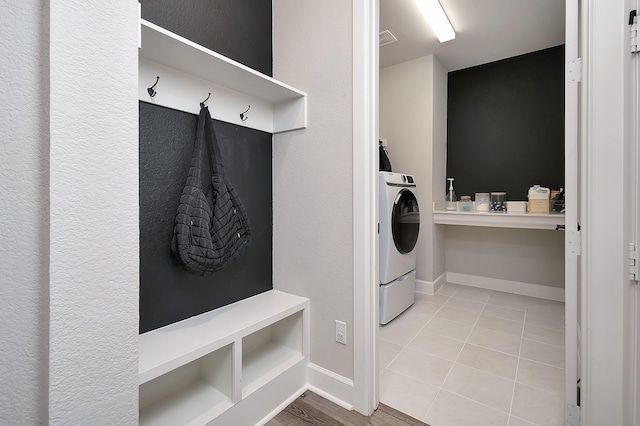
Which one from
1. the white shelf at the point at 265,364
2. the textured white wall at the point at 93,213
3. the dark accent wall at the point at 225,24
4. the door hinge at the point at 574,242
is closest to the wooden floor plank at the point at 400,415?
the white shelf at the point at 265,364

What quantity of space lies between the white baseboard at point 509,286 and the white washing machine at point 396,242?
A: 1.03 metres

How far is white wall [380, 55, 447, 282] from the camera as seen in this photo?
3.05 meters

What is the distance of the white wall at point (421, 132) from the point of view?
3.05 m

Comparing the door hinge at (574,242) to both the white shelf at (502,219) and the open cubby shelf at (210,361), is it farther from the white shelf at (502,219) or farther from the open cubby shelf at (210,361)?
the white shelf at (502,219)

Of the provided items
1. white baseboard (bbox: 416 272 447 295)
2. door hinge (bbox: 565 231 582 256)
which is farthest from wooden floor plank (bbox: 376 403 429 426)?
white baseboard (bbox: 416 272 447 295)

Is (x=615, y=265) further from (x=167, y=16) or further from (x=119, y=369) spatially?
(x=167, y=16)

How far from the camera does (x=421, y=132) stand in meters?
3.09

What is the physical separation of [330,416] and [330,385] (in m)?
0.15

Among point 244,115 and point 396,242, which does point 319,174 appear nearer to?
point 244,115

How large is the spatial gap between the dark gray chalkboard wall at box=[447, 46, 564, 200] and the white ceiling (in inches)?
6.6

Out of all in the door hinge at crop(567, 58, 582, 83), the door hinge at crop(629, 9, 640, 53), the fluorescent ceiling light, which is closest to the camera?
the door hinge at crop(629, 9, 640, 53)

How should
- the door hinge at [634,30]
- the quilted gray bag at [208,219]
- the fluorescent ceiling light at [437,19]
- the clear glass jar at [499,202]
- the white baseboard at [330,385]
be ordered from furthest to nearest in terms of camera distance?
the clear glass jar at [499,202] < the fluorescent ceiling light at [437,19] < the white baseboard at [330,385] < the quilted gray bag at [208,219] < the door hinge at [634,30]

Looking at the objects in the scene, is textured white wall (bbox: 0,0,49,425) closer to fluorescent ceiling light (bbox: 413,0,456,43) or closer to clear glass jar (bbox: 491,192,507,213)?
fluorescent ceiling light (bbox: 413,0,456,43)

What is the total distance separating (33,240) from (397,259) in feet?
7.41
